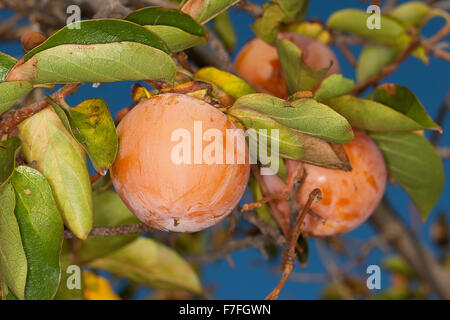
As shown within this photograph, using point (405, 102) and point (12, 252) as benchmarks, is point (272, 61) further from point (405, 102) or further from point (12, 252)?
point (12, 252)

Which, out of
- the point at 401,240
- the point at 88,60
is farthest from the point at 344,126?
the point at 401,240

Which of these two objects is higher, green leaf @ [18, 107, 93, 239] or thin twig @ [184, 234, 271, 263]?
green leaf @ [18, 107, 93, 239]

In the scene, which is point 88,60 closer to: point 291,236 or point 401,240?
point 291,236

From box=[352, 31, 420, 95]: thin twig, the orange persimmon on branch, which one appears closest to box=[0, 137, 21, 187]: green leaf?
the orange persimmon on branch

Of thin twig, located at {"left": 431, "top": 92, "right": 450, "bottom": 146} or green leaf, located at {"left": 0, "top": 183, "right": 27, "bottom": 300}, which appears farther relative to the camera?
thin twig, located at {"left": 431, "top": 92, "right": 450, "bottom": 146}

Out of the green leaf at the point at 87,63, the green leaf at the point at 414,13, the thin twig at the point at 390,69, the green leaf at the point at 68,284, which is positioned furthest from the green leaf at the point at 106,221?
the green leaf at the point at 414,13

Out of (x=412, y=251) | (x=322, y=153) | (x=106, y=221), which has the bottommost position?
(x=412, y=251)

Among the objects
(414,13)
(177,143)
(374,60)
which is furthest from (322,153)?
(414,13)

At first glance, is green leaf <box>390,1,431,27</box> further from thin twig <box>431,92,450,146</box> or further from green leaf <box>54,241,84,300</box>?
green leaf <box>54,241,84,300</box>
